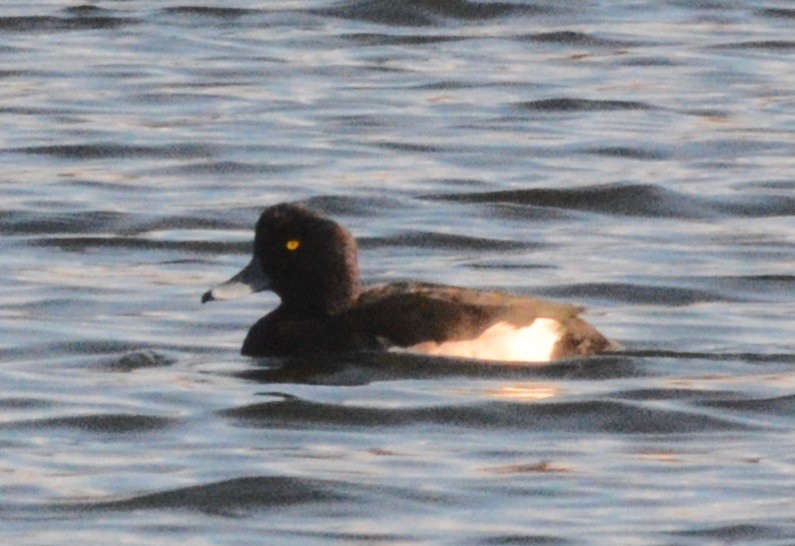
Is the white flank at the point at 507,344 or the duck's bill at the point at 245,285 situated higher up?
the duck's bill at the point at 245,285

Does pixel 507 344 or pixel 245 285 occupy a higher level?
pixel 245 285

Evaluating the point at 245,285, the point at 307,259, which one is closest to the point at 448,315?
the point at 307,259

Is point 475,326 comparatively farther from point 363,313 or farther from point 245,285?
point 245,285

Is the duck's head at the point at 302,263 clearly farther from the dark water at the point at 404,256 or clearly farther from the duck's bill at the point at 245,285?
the dark water at the point at 404,256

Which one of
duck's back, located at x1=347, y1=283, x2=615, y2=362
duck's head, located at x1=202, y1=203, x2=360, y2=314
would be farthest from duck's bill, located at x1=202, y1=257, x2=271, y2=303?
duck's back, located at x1=347, y1=283, x2=615, y2=362

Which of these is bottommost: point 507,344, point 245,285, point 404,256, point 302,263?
point 404,256

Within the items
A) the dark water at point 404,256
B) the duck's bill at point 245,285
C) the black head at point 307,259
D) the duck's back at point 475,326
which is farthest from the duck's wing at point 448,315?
the duck's bill at point 245,285

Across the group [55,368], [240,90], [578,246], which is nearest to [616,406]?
[55,368]

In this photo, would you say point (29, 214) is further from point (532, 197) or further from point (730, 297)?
point (730, 297)
